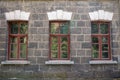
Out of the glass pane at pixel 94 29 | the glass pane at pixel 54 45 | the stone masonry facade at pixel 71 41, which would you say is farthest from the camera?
the glass pane at pixel 94 29

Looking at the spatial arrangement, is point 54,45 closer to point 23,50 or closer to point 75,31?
point 75,31

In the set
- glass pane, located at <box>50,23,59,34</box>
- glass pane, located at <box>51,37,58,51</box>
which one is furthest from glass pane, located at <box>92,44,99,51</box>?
glass pane, located at <box>50,23,59,34</box>

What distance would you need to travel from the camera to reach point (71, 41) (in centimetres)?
1009

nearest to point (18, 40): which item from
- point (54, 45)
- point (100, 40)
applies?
point (54, 45)

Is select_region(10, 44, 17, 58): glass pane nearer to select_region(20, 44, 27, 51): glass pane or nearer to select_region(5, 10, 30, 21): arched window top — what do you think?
select_region(20, 44, 27, 51): glass pane

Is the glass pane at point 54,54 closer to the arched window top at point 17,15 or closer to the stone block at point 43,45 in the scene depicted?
the stone block at point 43,45

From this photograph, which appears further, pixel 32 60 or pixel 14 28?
pixel 14 28

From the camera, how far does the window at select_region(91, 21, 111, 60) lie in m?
10.2

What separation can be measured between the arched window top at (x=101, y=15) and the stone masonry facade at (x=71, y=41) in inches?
7.1

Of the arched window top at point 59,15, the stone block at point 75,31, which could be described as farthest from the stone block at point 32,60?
the stone block at point 75,31

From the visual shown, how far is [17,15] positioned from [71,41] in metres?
2.69

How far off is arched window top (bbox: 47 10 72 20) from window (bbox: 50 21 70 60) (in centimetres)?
28

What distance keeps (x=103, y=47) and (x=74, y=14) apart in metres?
2.01

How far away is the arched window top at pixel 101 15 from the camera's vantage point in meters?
10.1
